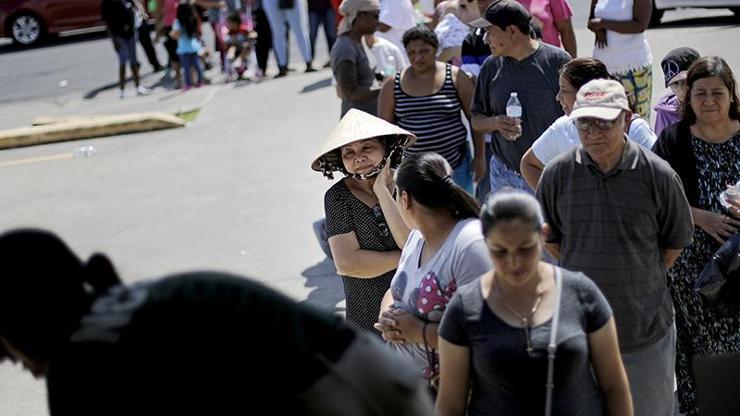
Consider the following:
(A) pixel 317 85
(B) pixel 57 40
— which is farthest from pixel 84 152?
(B) pixel 57 40

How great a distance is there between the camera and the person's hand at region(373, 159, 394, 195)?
4968 millimetres

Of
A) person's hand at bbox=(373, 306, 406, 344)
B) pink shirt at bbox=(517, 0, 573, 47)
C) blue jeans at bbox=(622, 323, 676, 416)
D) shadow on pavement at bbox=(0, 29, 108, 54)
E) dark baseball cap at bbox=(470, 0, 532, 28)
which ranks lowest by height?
shadow on pavement at bbox=(0, 29, 108, 54)

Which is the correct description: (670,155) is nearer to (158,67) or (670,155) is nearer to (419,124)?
(419,124)

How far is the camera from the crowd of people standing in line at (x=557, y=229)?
10.8ft

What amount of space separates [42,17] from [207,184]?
13.4 metres

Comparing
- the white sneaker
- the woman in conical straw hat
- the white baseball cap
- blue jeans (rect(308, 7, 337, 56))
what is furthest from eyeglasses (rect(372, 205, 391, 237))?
the white sneaker

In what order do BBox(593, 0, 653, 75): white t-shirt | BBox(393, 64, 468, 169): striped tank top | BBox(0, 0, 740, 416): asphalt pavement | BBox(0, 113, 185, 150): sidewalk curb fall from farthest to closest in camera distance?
BBox(0, 113, 185, 150): sidewalk curb
BBox(0, 0, 740, 416): asphalt pavement
BBox(593, 0, 653, 75): white t-shirt
BBox(393, 64, 468, 169): striped tank top

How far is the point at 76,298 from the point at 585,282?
6.32 feet

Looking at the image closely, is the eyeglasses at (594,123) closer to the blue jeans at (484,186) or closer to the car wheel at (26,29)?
the blue jeans at (484,186)

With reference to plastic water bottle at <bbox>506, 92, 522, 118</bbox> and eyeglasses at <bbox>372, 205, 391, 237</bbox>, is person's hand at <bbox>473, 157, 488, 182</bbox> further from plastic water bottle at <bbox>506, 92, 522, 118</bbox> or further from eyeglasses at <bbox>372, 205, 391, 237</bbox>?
eyeglasses at <bbox>372, 205, 391, 237</bbox>

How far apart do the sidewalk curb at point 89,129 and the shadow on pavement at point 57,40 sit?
9750 mm

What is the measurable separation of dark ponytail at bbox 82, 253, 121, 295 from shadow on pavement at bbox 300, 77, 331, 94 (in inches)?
518

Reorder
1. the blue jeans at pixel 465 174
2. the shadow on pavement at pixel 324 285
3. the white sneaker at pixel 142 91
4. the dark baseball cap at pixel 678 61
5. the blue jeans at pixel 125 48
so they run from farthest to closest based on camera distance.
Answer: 1. the white sneaker at pixel 142 91
2. the blue jeans at pixel 125 48
3. the shadow on pavement at pixel 324 285
4. the blue jeans at pixel 465 174
5. the dark baseball cap at pixel 678 61

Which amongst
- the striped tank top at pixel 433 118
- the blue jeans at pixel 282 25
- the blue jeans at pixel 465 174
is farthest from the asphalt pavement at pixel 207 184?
the striped tank top at pixel 433 118
